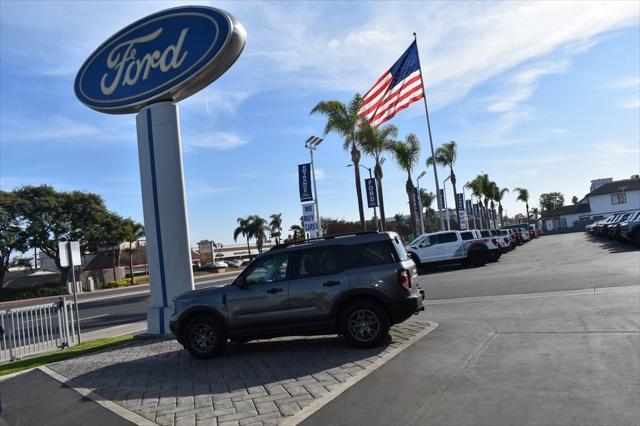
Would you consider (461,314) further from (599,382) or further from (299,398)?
(299,398)

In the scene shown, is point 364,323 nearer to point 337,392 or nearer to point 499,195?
point 337,392

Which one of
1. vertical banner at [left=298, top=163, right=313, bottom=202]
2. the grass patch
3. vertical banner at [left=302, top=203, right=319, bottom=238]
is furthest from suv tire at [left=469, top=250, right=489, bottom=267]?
the grass patch

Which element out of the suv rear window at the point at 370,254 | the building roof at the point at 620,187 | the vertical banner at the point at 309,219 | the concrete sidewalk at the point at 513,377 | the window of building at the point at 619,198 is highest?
the building roof at the point at 620,187

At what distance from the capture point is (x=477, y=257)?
23.4 meters

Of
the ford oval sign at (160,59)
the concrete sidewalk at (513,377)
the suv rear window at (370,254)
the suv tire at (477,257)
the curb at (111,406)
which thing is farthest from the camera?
the suv tire at (477,257)

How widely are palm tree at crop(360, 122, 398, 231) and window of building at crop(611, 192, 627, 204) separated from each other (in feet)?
210

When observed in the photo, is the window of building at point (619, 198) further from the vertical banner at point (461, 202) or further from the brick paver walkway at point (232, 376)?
the brick paver walkway at point (232, 376)

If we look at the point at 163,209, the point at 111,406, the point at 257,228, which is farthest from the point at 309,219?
the point at 257,228

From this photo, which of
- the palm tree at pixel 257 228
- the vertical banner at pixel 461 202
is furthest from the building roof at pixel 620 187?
the palm tree at pixel 257 228

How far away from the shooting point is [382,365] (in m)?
7.10

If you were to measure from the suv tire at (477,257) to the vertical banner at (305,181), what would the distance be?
8190mm

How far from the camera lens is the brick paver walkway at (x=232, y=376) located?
583 centimetres

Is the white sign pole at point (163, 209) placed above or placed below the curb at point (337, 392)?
above

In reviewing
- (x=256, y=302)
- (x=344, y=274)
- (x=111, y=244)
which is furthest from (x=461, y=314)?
(x=111, y=244)
